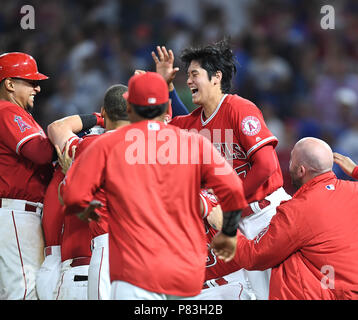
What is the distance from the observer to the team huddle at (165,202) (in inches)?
99.7

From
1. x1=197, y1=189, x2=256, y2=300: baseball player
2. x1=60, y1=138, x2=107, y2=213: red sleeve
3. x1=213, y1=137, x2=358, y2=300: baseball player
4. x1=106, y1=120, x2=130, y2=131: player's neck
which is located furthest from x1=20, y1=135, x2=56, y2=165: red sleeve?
x1=213, y1=137, x2=358, y2=300: baseball player

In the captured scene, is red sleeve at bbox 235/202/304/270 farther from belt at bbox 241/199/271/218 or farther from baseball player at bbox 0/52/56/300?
baseball player at bbox 0/52/56/300

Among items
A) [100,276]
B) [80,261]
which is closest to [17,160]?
[80,261]

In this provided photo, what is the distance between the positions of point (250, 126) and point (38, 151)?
4.66 feet

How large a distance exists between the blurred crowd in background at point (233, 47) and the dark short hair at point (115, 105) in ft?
9.52

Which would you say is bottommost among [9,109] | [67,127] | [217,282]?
[217,282]

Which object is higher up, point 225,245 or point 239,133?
point 239,133

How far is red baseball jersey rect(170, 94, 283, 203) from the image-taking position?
362cm

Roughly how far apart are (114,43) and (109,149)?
539 cm

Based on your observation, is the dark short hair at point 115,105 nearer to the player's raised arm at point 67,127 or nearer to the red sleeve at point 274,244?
the player's raised arm at point 67,127

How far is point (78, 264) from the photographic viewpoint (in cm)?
366

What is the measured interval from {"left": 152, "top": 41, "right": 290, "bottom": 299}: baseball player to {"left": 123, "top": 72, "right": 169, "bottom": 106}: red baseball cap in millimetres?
1114

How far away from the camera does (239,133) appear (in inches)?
145

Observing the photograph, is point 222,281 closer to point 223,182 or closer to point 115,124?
point 115,124
